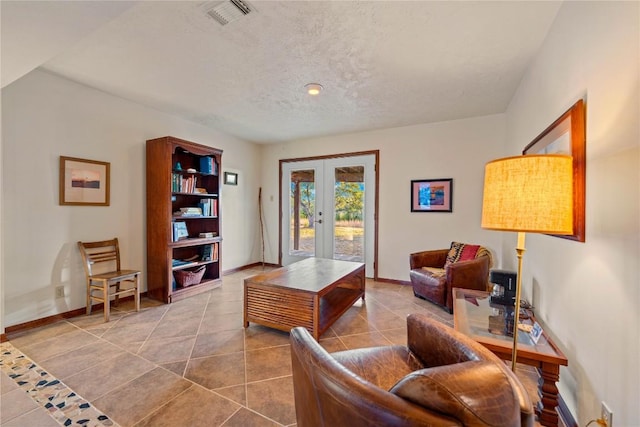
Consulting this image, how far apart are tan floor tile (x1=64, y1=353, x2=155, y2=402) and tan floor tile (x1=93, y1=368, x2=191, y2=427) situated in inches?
2.7

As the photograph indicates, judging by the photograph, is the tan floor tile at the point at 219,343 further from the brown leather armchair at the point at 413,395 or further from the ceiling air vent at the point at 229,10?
the ceiling air vent at the point at 229,10

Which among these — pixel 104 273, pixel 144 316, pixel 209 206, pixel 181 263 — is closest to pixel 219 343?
pixel 144 316

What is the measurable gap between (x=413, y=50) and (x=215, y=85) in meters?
2.03

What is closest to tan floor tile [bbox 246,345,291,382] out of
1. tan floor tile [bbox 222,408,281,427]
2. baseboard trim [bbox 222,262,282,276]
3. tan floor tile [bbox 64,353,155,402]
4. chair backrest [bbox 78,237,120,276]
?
tan floor tile [bbox 222,408,281,427]

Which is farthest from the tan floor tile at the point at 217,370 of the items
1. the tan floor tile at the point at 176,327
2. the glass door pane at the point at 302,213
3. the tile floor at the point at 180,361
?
the glass door pane at the point at 302,213

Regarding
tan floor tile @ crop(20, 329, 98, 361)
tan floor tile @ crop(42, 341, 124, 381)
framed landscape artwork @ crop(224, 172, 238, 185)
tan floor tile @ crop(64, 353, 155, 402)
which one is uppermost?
framed landscape artwork @ crop(224, 172, 238, 185)

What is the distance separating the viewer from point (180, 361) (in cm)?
212

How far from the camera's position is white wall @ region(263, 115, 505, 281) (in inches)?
152

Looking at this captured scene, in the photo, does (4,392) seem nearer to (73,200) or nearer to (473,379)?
(73,200)

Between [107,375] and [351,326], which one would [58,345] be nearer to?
[107,375]

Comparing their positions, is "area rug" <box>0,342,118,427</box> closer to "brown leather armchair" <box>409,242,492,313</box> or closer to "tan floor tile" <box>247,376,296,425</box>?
"tan floor tile" <box>247,376,296,425</box>

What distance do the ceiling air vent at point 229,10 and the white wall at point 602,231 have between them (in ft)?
6.33

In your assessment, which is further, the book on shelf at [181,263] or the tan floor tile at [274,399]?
the book on shelf at [181,263]

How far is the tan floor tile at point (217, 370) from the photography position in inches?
73.8
